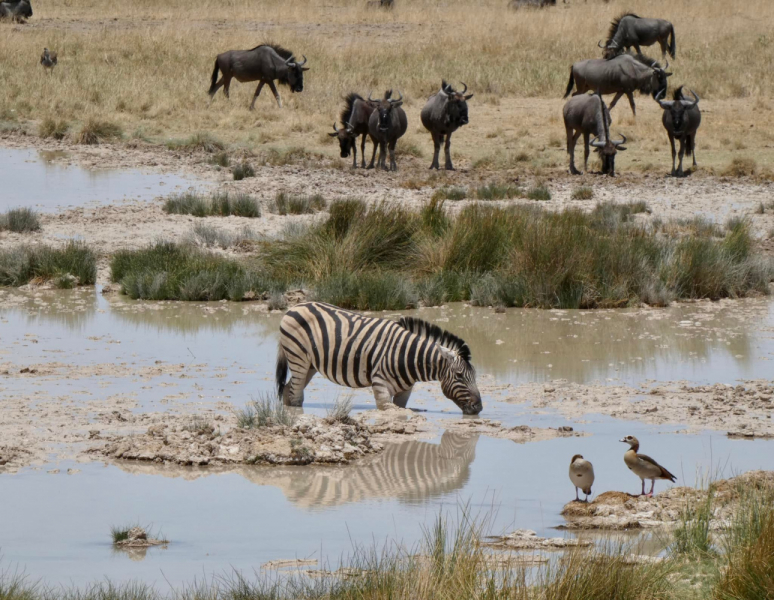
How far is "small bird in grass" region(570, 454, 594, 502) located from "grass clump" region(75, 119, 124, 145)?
22.8 m

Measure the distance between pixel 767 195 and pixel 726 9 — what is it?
33.0 m

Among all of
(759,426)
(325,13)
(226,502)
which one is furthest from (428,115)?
(325,13)

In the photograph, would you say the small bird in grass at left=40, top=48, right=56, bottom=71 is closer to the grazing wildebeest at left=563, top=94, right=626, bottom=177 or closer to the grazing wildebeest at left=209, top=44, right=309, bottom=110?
the grazing wildebeest at left=209, top=44, right=309, bottom=110

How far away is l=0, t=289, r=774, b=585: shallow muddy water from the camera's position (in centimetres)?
687

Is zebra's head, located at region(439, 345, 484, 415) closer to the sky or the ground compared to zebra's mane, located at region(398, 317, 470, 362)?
closer to the ground

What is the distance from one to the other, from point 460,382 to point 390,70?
27.9 m

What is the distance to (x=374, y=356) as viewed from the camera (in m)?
9.84

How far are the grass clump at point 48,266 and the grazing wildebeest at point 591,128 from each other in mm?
11477

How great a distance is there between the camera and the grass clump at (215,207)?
1947cm

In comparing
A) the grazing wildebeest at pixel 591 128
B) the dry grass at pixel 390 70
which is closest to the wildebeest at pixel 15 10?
the dry grass at pixel 390 70

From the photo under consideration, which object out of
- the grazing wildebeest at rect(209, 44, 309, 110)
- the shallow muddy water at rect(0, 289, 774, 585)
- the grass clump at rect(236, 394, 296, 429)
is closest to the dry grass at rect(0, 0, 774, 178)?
the grazing wildebeest at rect(209, 44, 309, 110)

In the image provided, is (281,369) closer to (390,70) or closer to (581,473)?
(581,473)

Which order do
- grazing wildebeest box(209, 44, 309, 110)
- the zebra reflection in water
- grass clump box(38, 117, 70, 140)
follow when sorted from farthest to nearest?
grazing wildebeest box(209, 44, 309, 110), grass clump box(38, 117, 70, 140), the zebra reflection in water

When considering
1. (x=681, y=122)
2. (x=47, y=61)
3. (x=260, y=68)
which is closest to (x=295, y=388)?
(x=681, y=122)
